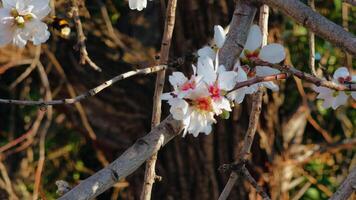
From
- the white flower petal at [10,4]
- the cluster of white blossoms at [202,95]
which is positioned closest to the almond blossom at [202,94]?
the cluster of white blossoms at [202,95]

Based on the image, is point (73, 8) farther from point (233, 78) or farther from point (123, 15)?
point (123, 15)

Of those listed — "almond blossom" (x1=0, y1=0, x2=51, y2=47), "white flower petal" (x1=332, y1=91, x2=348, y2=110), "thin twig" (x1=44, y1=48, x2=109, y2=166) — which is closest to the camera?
"almond blossom" (x1=0, y1=0, x2=51, y2=47)

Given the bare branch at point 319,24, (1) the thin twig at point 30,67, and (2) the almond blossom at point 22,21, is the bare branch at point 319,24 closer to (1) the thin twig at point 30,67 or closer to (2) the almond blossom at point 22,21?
(2) the almond blossom at point 22,21

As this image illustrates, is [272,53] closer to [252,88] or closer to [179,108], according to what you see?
[252,88]

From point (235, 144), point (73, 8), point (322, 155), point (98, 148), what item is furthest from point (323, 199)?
point (73, 8)

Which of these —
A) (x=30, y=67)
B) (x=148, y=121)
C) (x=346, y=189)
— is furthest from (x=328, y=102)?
(x=30, y=67)

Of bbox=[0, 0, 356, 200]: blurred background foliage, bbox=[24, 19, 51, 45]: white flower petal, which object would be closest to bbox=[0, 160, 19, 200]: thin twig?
bbox=[0, 0, 356, 200]: blurred background foliage

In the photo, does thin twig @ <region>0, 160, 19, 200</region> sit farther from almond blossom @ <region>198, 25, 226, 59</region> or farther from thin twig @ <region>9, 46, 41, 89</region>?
almond blossom @ <region>198, 25, 226, 59</region>
